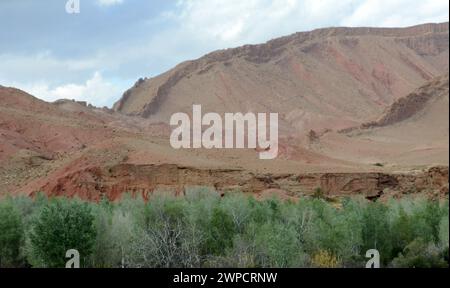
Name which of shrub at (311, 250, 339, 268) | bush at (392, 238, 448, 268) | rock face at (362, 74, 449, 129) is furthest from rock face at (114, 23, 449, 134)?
shrub at (311, 250, 339, 268)

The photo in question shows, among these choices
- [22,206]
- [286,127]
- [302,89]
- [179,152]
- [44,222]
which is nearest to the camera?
[44,222]

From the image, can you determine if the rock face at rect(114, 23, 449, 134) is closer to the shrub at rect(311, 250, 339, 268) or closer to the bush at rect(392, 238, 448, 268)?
the bush at rect(392, 238, 448, 268)

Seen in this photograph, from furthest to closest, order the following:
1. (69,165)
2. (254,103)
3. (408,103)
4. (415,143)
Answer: (254,103), (408,103), (415,143), (69,165)

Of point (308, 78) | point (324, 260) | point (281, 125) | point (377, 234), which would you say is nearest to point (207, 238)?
point (324, 260)

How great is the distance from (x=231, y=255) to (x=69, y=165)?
2396 cm

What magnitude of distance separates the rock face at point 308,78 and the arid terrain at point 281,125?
242 mm

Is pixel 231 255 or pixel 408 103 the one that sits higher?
pixel 408 103

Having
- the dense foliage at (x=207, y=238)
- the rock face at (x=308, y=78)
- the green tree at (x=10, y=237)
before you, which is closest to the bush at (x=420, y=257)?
the dense foliage at (x=207, y=238)

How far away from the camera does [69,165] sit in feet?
124

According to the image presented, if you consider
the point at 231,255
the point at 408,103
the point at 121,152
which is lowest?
the point at 231,255

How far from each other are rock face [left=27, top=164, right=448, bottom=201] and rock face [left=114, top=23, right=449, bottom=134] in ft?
161

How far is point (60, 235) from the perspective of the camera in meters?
15.5

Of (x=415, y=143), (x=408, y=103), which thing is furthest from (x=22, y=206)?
(x=408, y=103)
